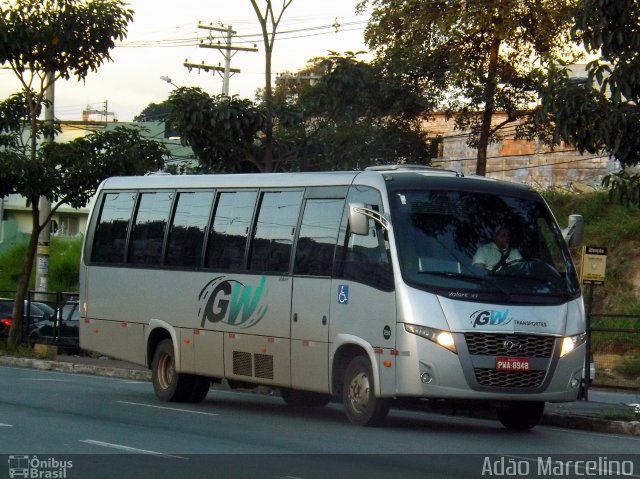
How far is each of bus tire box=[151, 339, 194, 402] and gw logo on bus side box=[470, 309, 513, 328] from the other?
5399 mm

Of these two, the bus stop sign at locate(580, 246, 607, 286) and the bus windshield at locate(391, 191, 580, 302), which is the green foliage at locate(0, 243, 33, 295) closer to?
the bus stop sign at locate(580, 246, 607, 286)

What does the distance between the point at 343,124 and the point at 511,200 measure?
10.6 metres

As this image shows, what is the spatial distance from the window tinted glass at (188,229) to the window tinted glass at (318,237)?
2.18 meters

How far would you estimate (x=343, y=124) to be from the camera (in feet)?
79.8

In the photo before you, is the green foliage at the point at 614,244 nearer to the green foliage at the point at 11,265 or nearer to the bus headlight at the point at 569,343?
the bus headlight at the point at 569,343

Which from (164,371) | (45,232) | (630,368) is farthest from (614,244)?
(164,371)

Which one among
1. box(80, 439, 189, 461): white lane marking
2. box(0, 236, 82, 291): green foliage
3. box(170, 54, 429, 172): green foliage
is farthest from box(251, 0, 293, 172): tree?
box(0, 236, 82, 291): green foliage

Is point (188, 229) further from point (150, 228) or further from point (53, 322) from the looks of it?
point (53, 322)

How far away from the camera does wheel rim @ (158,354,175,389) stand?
671 inches

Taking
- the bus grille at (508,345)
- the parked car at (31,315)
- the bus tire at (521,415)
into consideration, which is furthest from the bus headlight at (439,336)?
the parked car at (31,315)

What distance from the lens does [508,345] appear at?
12.9 meters
